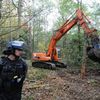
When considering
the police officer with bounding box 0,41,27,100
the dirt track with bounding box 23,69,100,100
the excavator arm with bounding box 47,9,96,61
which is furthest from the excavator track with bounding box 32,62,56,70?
the police officer with bounding box 0,41,27,100

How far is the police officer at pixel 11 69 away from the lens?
481 cm

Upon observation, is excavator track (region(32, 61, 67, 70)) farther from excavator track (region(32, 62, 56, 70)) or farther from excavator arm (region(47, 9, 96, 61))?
excavator arm (region(47, 9, 96, 61))

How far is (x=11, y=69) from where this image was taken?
4820 mm

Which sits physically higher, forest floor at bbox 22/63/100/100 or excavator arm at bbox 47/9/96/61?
excavator arm at bbox 47/9/96/61

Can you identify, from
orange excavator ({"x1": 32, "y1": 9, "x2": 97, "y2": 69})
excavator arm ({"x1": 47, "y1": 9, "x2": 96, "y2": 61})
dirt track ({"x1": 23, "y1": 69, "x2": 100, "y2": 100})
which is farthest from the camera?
orange excavator ({"x1": 32, "y1": 9, "x2": 97, "y2": 69})

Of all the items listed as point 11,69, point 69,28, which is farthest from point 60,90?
point 69,28

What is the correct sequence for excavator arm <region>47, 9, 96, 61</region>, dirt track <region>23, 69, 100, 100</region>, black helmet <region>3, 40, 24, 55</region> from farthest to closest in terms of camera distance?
excavator arm <region>47, 9, 96, 61</region>, dirt track <region>23, 69, 100, 100</region>, black helmet <region>3, 40, 24, 55</region>

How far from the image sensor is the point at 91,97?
953 cm

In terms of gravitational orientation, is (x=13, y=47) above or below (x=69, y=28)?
below

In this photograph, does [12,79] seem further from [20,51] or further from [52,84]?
[52,84]

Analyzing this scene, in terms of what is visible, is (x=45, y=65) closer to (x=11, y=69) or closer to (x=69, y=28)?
(x=69, y=28)

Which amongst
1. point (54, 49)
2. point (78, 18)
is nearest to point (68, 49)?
point (54, 49)

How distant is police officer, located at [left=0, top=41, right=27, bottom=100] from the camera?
15.8ft

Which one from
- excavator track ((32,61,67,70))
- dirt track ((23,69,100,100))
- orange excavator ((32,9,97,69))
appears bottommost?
dirt track ((23,69,100,100))
